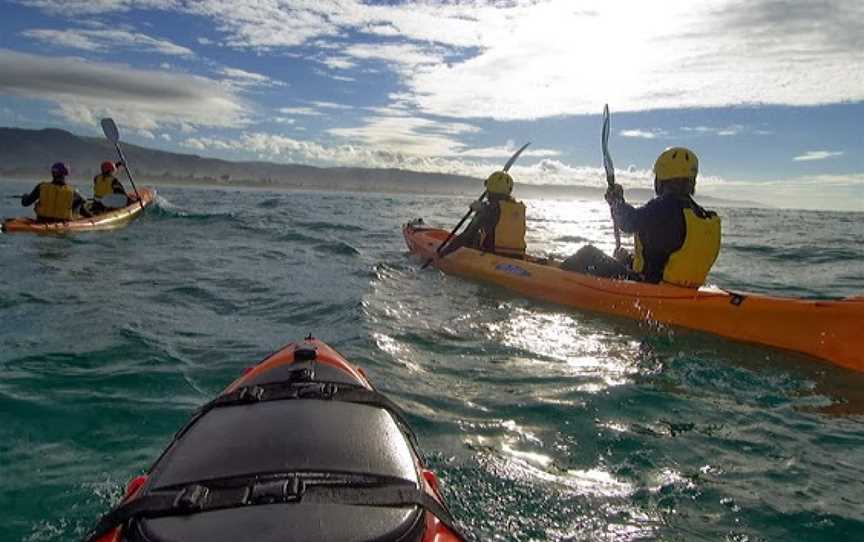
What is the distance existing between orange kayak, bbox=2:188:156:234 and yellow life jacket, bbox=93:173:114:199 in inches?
25.3

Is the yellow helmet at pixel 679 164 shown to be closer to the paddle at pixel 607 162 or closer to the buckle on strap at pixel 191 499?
the paddle at pixel 607 162

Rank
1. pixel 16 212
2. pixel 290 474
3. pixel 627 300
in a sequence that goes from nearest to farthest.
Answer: pixel 290 474
pixel 627 300
pixel 16 212

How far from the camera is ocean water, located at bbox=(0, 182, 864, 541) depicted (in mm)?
3852

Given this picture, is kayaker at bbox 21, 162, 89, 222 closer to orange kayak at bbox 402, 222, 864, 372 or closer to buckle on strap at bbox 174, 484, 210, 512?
orange kayak at bbox 402, 222, 864, 372

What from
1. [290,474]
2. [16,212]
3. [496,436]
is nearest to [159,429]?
[496,436]

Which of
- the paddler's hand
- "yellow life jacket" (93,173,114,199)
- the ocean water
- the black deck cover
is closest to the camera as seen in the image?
the black deck cover

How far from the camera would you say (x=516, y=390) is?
6.06m

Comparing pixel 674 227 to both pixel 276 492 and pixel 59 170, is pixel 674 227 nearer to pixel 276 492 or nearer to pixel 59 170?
pixel 276 492

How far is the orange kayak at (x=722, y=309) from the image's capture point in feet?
22.3

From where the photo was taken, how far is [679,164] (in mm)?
7621

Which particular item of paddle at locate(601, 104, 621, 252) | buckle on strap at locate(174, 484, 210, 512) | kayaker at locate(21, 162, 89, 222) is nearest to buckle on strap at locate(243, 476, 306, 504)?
buckle on strap at locate(174, 484, 210, 512)

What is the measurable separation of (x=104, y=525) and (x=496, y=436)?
3.24 m

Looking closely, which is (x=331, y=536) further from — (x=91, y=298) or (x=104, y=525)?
(x=91, y=298)

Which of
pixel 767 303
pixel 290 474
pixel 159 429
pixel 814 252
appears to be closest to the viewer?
pixel 290 474
